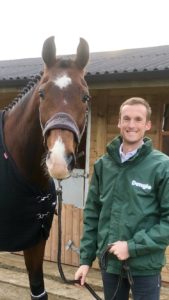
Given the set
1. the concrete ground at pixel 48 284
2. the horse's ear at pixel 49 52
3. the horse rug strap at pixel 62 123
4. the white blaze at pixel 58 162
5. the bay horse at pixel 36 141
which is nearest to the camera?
the white blaze at pixel 58 162

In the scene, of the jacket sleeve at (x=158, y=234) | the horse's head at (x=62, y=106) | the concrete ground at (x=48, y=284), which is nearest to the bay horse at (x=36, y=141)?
the horse's head at (x=62, y=106)

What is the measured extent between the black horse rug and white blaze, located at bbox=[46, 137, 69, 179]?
0.74m

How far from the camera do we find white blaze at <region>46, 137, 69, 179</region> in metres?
2.00

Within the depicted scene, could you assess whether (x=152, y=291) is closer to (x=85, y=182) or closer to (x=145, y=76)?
(x=145, y=76)

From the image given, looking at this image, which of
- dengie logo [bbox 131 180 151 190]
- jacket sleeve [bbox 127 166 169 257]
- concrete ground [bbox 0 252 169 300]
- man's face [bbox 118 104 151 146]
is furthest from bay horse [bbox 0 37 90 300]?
concrete ground [bbox 0 252 169 300]

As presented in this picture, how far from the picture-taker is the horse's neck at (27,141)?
2646 millimetres

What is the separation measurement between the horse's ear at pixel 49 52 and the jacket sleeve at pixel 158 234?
3.20ft

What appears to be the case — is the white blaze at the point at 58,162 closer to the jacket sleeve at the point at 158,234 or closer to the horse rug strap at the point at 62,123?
the horse rug strap at the point at 62,123

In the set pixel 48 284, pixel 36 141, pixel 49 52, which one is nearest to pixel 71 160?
pixel 36 141

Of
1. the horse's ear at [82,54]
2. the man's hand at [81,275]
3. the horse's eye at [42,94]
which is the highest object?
the horse's ear at [82,54]

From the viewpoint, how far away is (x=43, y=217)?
288 cm

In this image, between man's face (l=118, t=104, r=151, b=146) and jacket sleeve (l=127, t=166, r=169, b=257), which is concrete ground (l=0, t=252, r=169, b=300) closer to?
jacket sleeve (l=127, t=166, r=169, b=257)

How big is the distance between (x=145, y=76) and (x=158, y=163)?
276cm

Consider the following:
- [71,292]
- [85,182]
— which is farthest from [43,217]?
[85,182]
